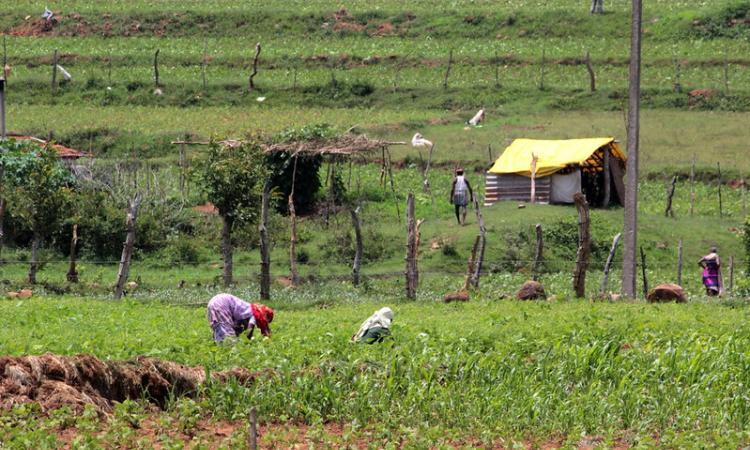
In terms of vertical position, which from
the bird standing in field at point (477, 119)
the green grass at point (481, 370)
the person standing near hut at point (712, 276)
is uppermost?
the bird standing in field at point (477, 119)

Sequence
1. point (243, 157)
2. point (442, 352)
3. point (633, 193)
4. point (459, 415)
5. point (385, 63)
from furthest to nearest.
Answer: point (385, 63)
point (243, 157)
point (633, 193)
point (442, 352)
point (459, 415)

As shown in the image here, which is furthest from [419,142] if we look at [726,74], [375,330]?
[375,330]

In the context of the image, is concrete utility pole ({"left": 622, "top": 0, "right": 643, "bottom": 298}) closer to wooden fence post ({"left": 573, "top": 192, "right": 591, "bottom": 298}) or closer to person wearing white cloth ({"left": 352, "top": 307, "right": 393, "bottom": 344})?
wooden fence post ({"left": 573, "top": 192, "right": 591, "bottom": 298})

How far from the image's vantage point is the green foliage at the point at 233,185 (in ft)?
99.6

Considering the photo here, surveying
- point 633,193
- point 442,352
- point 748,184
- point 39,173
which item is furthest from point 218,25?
point 442,352

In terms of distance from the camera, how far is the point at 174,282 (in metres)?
30.5

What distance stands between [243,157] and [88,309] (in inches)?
415

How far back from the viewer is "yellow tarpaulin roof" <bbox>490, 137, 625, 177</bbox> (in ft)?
121

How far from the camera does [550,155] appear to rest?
123ft

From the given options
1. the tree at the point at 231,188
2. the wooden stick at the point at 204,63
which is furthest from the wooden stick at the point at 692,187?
the wooden stick at the point at 204,63

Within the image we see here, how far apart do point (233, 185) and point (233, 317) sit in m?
12.8

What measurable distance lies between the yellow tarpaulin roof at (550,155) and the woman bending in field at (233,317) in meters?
20.1

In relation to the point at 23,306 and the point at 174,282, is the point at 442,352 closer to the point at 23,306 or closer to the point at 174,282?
the point at 23,306

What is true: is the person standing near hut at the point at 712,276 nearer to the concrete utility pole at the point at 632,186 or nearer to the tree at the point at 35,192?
the concrete utility pole at the point at 632,186
